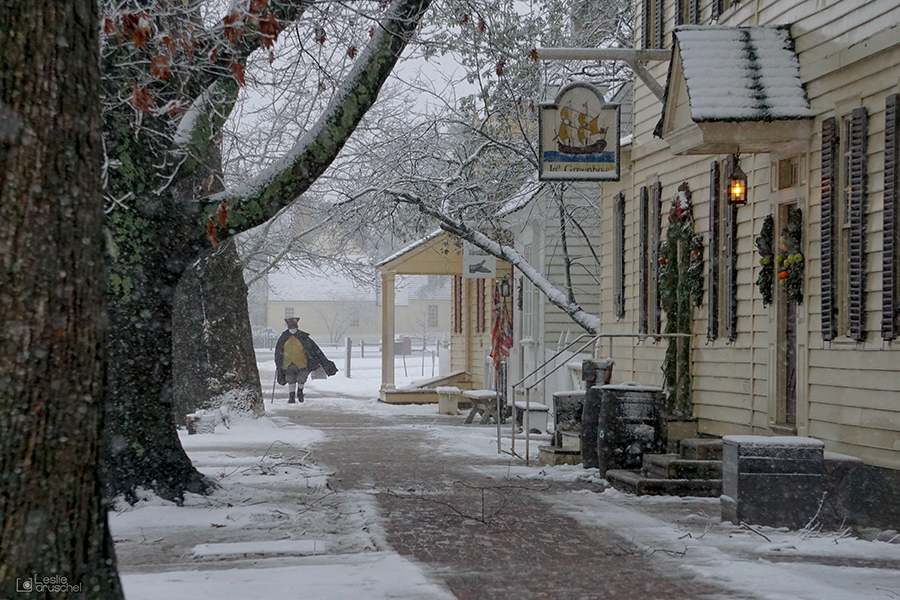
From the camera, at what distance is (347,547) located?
786 centimetres

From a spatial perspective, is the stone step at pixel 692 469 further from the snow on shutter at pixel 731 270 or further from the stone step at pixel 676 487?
the snow on shutter at pixel 731 270

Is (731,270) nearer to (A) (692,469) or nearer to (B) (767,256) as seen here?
(B) (767,256)

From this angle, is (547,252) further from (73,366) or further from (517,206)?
(73,366)

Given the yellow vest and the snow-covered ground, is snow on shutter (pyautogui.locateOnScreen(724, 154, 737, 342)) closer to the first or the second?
the snow-covered ground

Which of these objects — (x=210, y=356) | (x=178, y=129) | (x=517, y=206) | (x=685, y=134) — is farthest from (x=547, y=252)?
(x=178, y=129)

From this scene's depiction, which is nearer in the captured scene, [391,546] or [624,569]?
[624,569]

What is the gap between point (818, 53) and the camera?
10258mm

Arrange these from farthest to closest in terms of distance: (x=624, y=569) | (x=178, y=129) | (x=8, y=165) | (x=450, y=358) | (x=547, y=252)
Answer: (x=450, y=358)
(x=547, y=252)
(x=178, y=129)
(x=624, y=569)
(x=8, y=165)

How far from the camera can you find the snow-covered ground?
6.45m

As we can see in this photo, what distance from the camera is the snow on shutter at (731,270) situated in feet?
39.4

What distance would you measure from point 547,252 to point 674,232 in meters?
8.52

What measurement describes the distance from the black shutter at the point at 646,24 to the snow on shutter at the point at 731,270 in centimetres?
365

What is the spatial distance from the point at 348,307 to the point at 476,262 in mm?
56430

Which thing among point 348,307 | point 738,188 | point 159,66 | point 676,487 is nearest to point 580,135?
point 738,188
